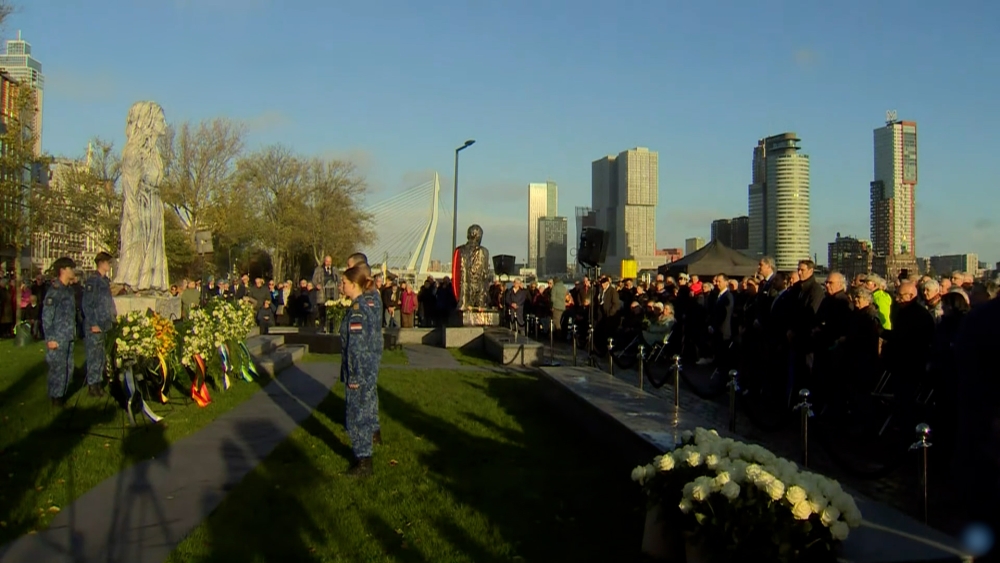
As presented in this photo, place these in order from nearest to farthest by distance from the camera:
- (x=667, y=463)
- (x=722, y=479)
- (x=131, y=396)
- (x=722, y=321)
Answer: (x=722, y=479) < (x=667, y=463) < (x=131, y=396) < (x=722, y=321)

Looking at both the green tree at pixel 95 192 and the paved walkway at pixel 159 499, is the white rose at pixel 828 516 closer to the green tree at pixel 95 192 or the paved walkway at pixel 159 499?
the paved walkway at pixel 159 499

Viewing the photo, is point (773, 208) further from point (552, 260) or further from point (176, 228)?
point (176, 228)

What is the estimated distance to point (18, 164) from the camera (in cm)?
3434

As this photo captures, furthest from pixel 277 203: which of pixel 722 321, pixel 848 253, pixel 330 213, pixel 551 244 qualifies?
pixel 551 244

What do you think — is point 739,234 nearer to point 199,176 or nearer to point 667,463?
point 199,176

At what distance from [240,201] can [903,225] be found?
62589mm

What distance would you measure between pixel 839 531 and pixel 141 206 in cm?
1940

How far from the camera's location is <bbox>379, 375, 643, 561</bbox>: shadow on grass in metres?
5.83

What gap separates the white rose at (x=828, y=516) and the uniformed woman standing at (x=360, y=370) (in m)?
4.50

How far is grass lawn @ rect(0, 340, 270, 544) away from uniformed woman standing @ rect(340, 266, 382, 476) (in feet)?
6.89

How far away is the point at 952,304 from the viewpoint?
9.20 meters

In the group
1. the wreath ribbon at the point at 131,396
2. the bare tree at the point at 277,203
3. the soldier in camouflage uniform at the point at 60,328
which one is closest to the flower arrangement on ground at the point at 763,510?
the wreath ribbon at the point at 131,396

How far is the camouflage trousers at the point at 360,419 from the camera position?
25.6ft

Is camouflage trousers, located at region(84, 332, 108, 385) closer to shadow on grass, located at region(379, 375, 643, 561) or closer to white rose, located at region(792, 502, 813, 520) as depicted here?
shadow on grass, located at region(379, 375, 643, 561)
